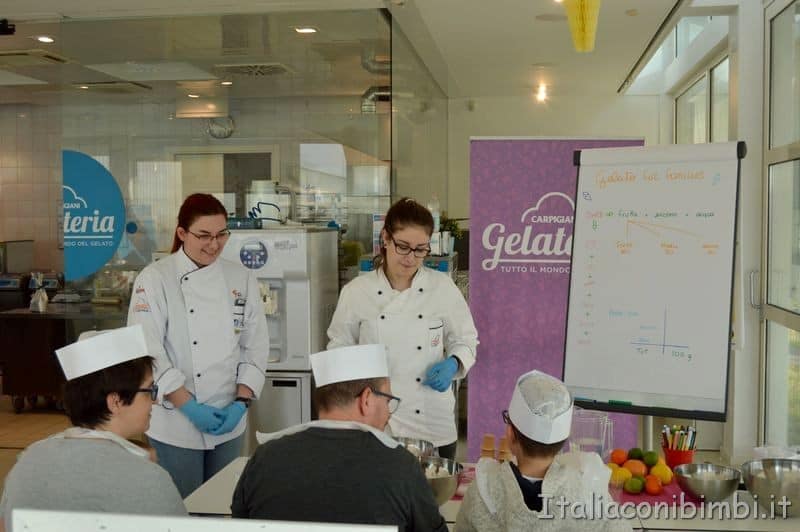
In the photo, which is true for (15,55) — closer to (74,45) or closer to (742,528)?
(74,45)

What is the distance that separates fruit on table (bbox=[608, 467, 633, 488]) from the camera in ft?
7.50

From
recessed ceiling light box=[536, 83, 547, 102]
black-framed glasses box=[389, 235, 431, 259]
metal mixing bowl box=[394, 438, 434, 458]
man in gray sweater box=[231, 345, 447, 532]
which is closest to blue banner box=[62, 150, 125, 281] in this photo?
black-framed glasses box=[389, 235, 431, 259]

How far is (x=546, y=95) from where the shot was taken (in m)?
9.56

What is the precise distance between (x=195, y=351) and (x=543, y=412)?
155 centimetres

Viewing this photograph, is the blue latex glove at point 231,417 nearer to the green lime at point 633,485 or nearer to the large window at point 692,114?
the green lime at point 633,485

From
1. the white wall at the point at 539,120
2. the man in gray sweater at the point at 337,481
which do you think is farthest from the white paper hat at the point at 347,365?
the white wall at the point at 539,120

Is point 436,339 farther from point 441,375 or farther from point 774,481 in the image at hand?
point 774,481

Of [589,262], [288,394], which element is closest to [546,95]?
[288,394]

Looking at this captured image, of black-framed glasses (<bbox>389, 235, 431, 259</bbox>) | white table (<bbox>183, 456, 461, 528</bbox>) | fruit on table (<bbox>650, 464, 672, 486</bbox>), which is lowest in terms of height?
white table (<bbox>183, 456, 461, 528</bbox>)

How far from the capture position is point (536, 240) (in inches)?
156

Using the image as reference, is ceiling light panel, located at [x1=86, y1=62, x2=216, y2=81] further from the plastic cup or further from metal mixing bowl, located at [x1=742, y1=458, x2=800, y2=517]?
metal mixing bowl, located at [x1=742, y1=458, x2=800, y2=517]

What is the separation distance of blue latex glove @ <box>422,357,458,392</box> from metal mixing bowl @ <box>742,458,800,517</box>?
1006mm

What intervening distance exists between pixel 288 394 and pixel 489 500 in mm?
2655

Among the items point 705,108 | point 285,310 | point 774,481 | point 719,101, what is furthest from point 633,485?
point 705,108
